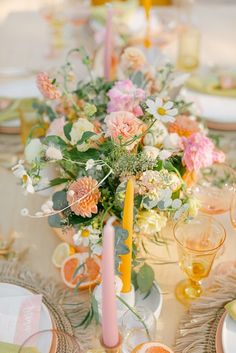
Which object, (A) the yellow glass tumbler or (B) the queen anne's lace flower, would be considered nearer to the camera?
(B) the queen anne's lace flower

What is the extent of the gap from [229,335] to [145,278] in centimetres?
20

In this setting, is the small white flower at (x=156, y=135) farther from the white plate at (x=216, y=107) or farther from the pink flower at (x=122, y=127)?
the white plate at (x=216, y=107)

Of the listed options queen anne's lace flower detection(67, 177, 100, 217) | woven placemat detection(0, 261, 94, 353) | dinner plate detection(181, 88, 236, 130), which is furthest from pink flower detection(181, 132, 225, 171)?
dinner plate detection(181, 88, 236, 130)

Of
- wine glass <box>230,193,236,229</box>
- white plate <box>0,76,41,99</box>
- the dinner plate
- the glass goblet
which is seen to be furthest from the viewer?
white plate <box>0,76,41,99</box>

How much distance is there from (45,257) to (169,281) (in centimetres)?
29

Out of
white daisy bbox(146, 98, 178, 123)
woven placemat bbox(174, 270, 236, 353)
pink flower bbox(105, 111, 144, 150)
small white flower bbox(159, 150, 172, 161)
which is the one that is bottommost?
woven placemat bbox(174, 270, 236, 353)

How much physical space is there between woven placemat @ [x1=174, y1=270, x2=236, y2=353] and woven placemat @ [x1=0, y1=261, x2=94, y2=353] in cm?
18

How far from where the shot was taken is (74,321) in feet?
3.29

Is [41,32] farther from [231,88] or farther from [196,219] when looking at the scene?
[196,219]

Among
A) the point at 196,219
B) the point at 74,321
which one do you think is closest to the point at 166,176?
the point at 196,219

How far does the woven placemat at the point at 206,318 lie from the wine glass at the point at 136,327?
0.08 m

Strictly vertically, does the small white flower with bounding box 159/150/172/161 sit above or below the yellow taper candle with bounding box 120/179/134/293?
above

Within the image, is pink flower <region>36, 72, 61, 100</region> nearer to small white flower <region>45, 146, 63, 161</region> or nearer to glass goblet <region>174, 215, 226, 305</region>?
small white flower <region>45, 146, 63, 161</region>

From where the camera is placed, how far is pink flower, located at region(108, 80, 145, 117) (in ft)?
3.49
